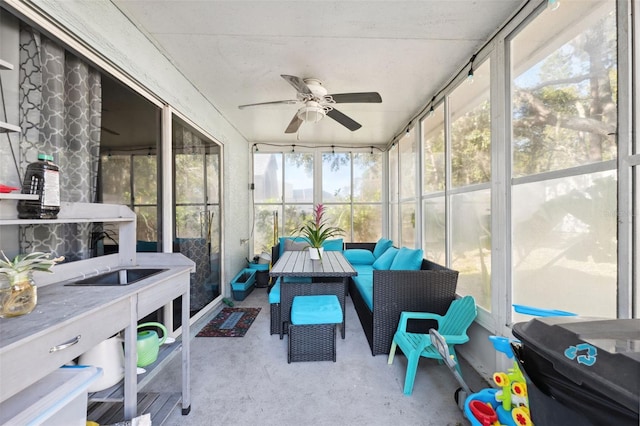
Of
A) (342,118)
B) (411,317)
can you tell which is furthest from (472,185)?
(342,118)

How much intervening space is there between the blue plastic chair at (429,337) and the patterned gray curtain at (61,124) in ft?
7.78

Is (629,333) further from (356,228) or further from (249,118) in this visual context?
(356,228)

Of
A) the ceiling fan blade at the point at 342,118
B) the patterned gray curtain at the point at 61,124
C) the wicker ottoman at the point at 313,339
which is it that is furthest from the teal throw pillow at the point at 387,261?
the patterned gray curtain at the point at 61,124

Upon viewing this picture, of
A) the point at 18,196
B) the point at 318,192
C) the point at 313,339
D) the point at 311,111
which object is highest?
the point at 311,111

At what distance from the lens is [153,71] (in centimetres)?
212

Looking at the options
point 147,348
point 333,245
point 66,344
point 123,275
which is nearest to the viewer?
point 66,344

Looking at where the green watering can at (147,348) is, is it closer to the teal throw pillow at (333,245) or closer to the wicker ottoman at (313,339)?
the wicker ottoman at (313,339)

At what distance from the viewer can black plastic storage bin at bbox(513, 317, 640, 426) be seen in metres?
0.62

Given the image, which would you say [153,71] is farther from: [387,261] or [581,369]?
[387,261]

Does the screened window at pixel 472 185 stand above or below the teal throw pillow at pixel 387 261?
above

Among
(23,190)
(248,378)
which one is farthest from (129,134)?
(248,378)

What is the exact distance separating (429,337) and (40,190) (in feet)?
8.06

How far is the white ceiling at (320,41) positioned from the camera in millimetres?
1726

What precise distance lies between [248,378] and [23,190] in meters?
1.89
